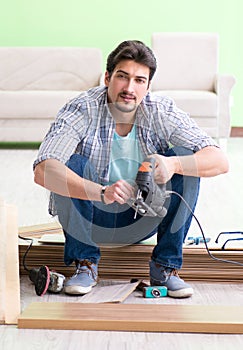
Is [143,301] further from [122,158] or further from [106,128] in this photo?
[106,128]

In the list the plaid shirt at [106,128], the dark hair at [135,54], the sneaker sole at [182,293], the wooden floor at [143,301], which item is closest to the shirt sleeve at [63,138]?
the plaid shirt at [106,128]

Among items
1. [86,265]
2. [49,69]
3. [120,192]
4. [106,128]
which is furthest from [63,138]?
[49,69]

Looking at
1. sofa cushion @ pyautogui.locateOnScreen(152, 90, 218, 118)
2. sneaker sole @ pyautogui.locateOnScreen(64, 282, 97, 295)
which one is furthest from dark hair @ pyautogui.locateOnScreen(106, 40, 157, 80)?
sofa cushion @ pyautogui.locateOnScreen(152, 90, 218, 118)

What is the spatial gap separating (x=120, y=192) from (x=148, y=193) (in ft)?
0.36

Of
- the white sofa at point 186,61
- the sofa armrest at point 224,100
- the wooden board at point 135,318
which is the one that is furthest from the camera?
the white sofa at point 186,61

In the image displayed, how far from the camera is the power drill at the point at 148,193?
100 inches

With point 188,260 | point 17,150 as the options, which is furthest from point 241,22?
point 188,260

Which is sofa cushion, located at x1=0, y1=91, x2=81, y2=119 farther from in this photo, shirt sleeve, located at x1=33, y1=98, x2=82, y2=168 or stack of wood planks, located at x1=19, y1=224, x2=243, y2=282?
shirt sleeve, located at x1=33, y1=98, x2=82, y2=168

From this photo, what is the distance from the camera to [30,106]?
7.03 m

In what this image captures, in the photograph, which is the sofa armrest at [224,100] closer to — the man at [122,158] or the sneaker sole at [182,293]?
the man at [122,158]

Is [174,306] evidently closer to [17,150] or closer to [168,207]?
[168,207]

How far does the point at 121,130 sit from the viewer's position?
113 inches

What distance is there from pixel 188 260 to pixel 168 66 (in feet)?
15.6

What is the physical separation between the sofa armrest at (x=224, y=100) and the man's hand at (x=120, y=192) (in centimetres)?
469
